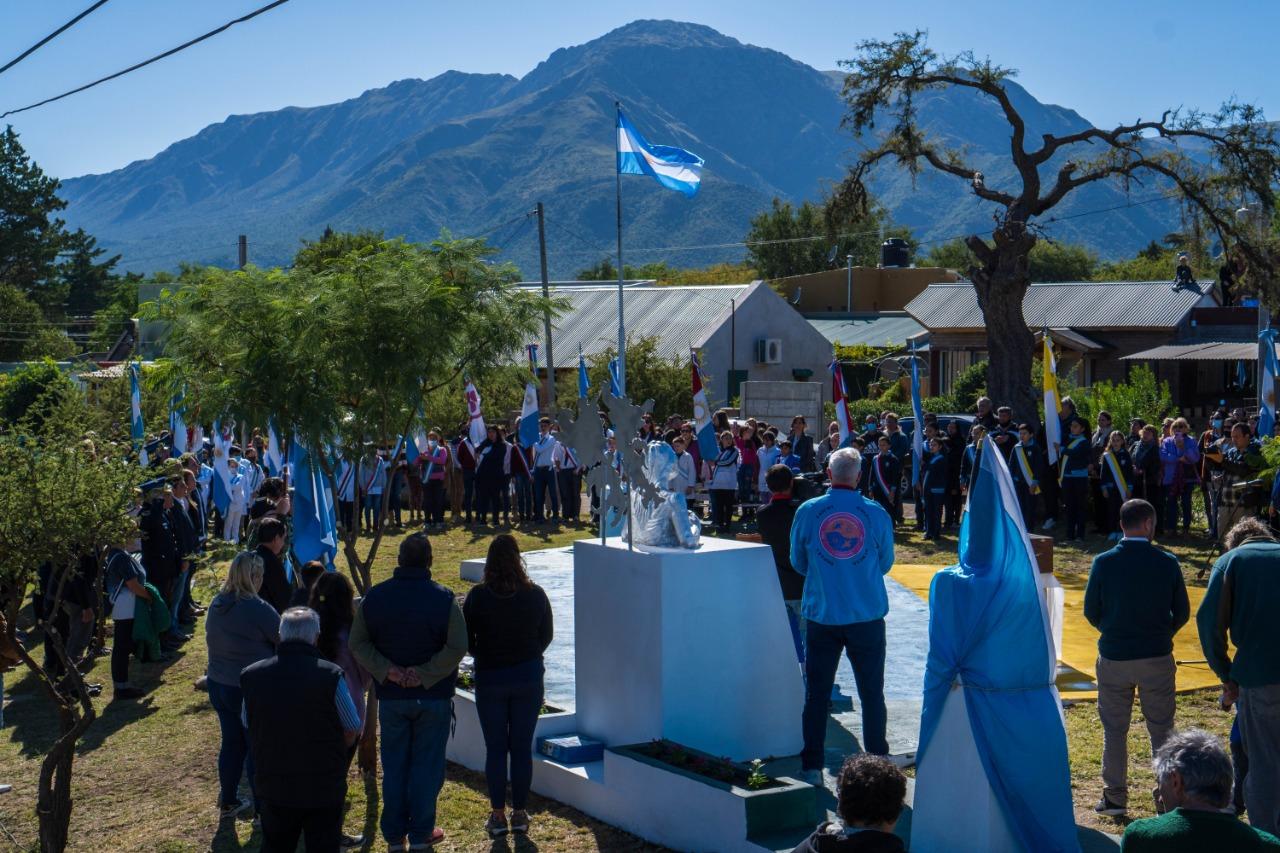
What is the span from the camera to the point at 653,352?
129 ft

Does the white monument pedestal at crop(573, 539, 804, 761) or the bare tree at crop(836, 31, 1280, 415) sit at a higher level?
the bare tree at crop(836, 31, 1280, 415)

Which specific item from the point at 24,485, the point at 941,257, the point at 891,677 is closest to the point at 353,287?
the point at 24,485

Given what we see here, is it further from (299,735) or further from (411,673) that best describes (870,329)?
(299,735)

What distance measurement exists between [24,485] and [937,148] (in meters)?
22.6

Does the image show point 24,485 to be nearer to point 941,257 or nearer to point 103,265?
point 103,265

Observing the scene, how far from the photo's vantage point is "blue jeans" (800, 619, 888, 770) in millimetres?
7699

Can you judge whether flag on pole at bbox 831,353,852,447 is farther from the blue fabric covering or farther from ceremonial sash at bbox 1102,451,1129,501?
the blue fabric covering

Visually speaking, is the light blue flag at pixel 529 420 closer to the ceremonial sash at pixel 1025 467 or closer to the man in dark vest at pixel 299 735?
the ceremonial sash at pixel 1025 467

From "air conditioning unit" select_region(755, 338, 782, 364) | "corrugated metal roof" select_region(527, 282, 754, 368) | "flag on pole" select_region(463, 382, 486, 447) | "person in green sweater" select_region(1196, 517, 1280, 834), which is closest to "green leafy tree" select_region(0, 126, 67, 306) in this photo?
"corrugated metal roof" select_region(527, 282, 754, 368)

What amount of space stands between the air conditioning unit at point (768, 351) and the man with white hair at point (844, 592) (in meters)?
40.5

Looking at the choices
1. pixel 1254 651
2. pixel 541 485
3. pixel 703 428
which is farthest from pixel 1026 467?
pixel 1254 651

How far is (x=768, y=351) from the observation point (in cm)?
4816

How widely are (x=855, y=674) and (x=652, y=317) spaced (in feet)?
142

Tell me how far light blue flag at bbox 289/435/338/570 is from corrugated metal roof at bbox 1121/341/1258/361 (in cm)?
3112
